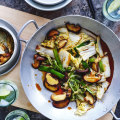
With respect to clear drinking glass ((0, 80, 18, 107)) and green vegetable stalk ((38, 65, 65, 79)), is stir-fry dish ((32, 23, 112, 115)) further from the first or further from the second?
clear drinking glass ((0, 80, 18, 107))

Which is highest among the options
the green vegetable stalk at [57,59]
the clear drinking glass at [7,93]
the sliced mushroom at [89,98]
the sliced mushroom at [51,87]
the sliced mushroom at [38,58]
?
the sliced mushroom at [38,58]

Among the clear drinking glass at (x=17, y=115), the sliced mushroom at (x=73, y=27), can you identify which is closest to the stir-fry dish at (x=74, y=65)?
the sliced mushroom at (x=73, y=27)

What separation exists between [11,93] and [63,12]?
827mm

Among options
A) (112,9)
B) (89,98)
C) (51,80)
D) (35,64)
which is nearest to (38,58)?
(35,64)

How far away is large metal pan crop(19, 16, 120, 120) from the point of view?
1.66 m

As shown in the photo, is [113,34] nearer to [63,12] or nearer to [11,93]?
[63,12]

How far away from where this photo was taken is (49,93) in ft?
5.85

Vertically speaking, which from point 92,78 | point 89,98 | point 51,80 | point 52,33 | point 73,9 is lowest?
point 89,98

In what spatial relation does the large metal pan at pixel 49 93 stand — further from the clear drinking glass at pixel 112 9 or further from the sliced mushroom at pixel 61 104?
the clear drinking glass at pixel 112 9

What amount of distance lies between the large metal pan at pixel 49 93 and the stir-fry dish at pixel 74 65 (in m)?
0.04

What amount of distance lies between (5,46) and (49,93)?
560mm

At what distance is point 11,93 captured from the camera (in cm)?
168

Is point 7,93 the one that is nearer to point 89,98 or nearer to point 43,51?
point 43,51

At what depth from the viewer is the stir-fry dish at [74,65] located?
170 centimetres
